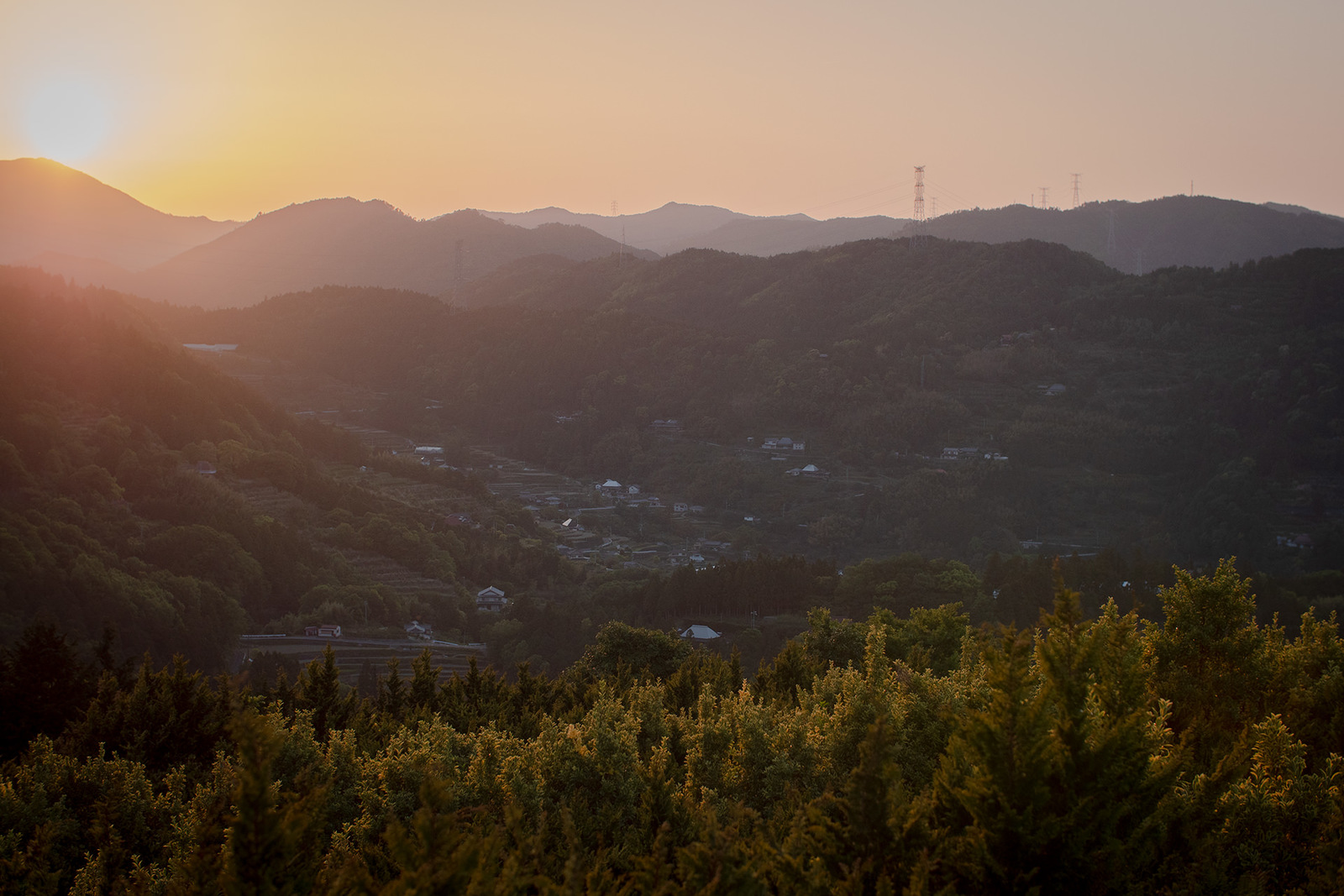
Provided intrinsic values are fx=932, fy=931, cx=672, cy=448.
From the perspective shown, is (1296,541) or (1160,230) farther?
(1160,230)

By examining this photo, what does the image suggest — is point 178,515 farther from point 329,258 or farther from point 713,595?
point 329,258

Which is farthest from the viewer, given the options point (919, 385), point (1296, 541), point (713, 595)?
point (919, 385)

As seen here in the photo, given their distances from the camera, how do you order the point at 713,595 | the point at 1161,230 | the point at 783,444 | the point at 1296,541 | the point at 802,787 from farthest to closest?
the point at 1161,230 < the point at 783,444 < the point at 1296,541 < the point at 713,595 < the point at 802,787

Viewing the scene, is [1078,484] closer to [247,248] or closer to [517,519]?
[517,519]

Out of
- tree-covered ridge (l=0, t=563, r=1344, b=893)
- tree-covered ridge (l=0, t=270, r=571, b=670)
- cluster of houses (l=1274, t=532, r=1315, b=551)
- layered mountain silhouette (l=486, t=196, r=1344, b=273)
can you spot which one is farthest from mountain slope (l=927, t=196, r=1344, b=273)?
tree-covered ridge (l=0, t=563, r=1344, b=893)

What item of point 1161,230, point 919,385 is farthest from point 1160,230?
point 919,385

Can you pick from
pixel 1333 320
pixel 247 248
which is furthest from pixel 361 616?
pixel 247 248
